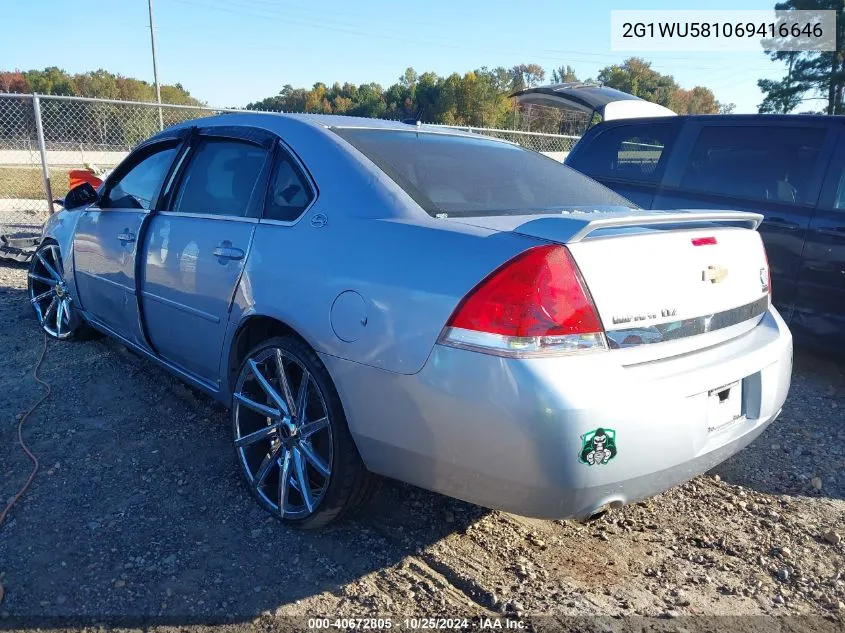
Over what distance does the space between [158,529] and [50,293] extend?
304cm

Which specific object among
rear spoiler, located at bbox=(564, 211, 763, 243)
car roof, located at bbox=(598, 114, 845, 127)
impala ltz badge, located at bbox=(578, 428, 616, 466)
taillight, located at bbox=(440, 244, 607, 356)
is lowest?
impala ltz badge, located at bbox=(578, 428, 616, 466)

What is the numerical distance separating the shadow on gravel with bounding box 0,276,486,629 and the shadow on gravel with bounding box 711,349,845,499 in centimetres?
148

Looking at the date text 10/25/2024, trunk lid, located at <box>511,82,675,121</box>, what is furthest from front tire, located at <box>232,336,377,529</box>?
trunk lid, located at <box>511,82,675,121</box>

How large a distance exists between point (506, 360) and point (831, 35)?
37700mm

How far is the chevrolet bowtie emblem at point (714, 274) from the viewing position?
2260 millimetres

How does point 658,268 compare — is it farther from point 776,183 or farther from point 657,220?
point 776,183

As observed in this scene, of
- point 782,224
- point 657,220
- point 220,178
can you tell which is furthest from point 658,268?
point 782,224

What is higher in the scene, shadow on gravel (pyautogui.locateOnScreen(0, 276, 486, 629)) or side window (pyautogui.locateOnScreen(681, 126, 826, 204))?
side window (pyautogui.locateOnScreen(681, 126, 826, 204))

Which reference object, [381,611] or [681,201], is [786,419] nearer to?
[681,201]

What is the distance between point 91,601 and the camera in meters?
2.19

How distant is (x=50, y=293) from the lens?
16.0 ft

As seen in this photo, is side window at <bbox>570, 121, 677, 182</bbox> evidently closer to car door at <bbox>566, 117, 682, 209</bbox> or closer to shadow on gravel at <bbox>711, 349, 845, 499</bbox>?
car door at <bbox>566, 117, 682, 209</bbox>

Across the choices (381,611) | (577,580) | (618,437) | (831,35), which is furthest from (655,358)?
(831,35)

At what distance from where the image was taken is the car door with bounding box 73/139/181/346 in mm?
3596
